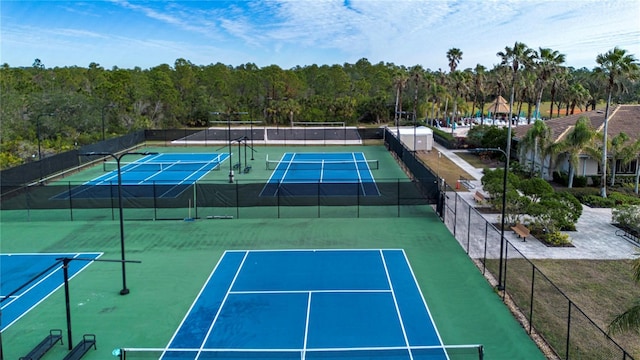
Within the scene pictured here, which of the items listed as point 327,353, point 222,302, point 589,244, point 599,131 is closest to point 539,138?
point 599,131

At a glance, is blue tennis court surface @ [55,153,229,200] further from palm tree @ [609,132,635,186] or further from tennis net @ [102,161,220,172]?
palm tree @ [609,132,635,186]

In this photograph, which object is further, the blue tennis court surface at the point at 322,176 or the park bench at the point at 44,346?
the blue tennis court surface at the point at 322,176

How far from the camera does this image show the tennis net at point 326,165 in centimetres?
4456

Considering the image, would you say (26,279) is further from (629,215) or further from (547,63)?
(547,63)

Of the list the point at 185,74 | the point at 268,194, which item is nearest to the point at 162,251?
the point at 268,194

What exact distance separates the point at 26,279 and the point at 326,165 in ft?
97.0

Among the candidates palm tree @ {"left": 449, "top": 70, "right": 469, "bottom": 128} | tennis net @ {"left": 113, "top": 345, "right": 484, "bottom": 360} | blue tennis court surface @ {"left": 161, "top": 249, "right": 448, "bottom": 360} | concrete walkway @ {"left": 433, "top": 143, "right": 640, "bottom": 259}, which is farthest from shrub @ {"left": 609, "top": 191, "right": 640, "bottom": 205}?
palm tree @ {"left": 449, "top": 70, "right": 469, "bottom": 128}

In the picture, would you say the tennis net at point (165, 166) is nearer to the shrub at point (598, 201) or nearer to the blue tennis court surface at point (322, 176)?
the blue tennis court surface at point (322, 176)

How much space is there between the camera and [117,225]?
27.0 metres

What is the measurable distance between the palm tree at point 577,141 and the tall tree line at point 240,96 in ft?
9.68

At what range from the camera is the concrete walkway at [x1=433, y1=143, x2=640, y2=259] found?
21688 mm

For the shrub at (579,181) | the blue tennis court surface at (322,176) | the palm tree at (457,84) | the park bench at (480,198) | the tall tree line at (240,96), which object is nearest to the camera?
the blue tennis court surface at (322,176)

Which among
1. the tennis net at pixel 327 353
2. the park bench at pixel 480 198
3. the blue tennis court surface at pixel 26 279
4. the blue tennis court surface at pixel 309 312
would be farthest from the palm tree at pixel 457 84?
the tennis net at pixel 327 353

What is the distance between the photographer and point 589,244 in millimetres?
23094
